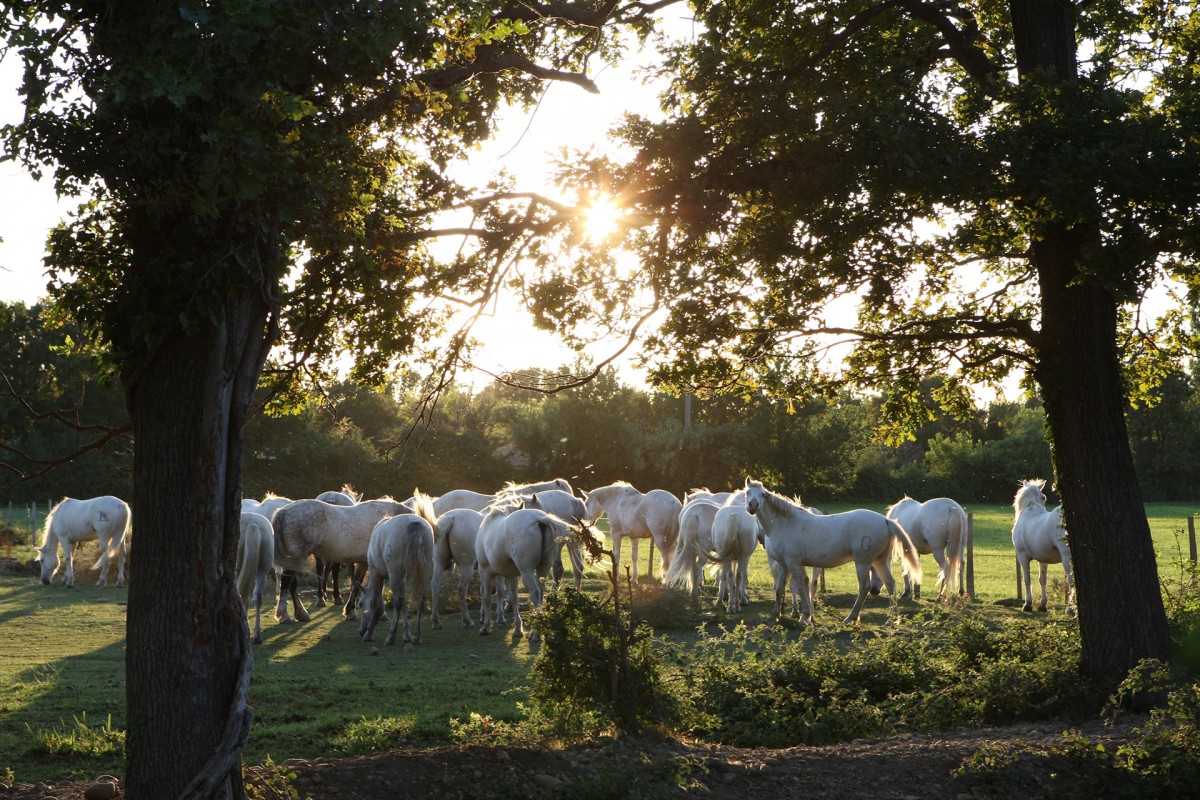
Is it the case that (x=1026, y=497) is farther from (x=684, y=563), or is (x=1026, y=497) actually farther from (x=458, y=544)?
(x=458, y=544)

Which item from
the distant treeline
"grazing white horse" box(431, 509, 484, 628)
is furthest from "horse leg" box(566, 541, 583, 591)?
the distant treeline

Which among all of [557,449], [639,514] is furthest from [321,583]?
[557,449]

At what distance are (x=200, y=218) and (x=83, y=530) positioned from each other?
19.9 metres

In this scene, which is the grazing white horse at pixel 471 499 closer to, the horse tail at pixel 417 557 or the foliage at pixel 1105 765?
the horse tail at pixel 417 557

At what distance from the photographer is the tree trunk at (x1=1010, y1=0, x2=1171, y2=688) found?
904cm

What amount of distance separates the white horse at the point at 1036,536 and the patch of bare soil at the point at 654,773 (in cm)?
985

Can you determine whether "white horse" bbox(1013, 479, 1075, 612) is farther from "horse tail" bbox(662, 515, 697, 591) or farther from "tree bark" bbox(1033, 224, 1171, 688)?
"tree bark" bbox(1033, 224, 1171, 688)

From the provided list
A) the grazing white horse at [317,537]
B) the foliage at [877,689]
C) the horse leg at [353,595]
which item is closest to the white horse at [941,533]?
the foliage at [877,689]

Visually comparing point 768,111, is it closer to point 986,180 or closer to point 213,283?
point 986,180

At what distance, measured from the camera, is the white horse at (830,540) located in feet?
51.7

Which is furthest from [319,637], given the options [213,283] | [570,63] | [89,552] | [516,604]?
[89,552]

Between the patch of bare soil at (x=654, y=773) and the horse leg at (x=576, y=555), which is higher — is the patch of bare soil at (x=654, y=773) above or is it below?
below

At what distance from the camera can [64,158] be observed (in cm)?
481

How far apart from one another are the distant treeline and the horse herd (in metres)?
22.8
